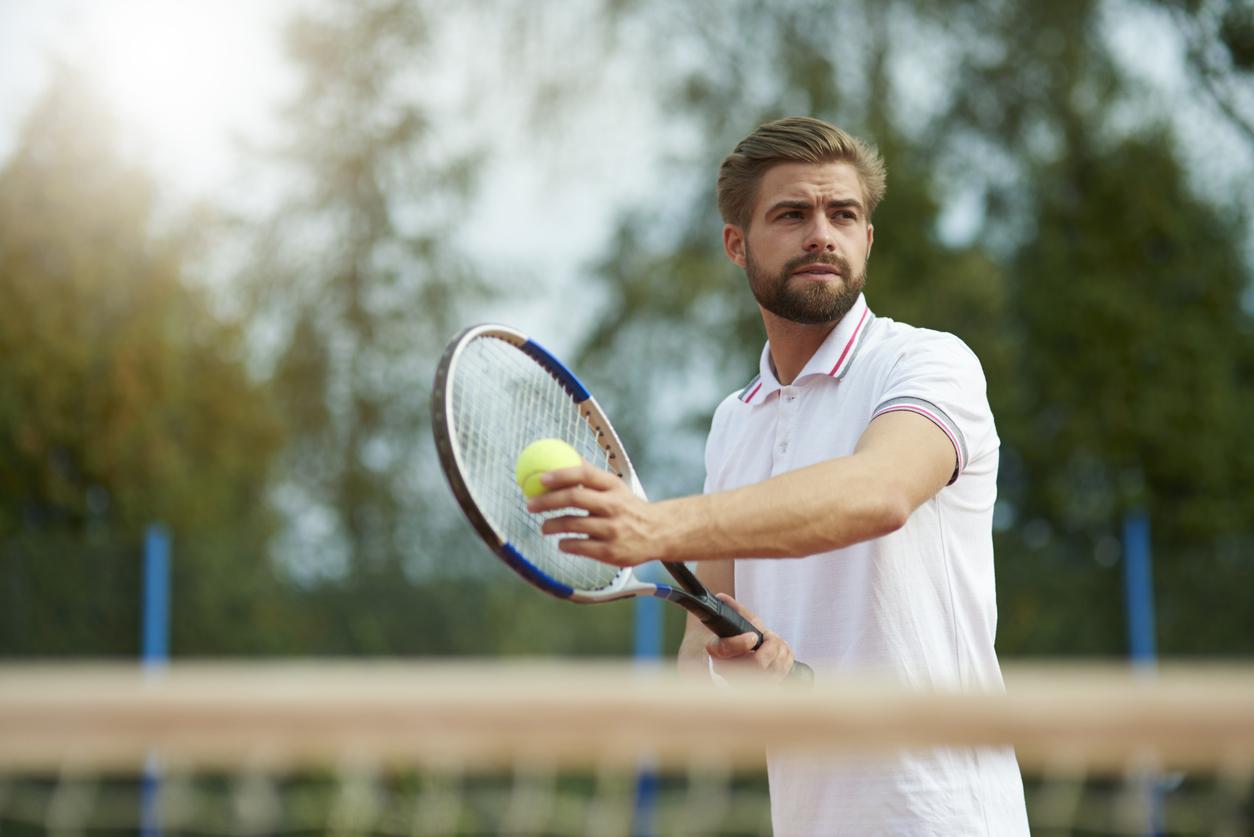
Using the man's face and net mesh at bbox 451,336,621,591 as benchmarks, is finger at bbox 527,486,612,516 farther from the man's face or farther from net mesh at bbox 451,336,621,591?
the man's face

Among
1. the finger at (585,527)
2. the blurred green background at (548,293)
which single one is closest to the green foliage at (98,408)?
the blurred green background at (548,293)

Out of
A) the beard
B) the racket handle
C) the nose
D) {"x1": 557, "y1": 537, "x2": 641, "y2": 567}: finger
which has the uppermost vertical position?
the nose

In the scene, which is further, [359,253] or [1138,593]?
[359,253]

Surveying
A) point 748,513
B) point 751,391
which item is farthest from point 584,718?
point 751,391

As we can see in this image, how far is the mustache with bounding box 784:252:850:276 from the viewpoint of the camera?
2.43 metres

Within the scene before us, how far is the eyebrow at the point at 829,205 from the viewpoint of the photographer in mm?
2482

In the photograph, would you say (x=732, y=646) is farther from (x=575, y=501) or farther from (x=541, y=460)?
(x=575, y=501)

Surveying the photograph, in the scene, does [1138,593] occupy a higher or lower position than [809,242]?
lower

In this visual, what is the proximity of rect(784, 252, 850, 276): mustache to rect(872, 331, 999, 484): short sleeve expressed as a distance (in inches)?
8.8

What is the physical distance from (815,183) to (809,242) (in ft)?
0.39

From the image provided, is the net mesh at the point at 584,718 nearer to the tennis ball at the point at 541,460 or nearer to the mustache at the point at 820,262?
the tennis ball at the point at 541,460

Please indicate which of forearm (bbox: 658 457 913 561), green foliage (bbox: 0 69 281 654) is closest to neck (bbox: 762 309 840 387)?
forearm (bbox: 658 457 913 561)

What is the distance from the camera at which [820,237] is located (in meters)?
2.44

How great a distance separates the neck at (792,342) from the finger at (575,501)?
2.73 ft
